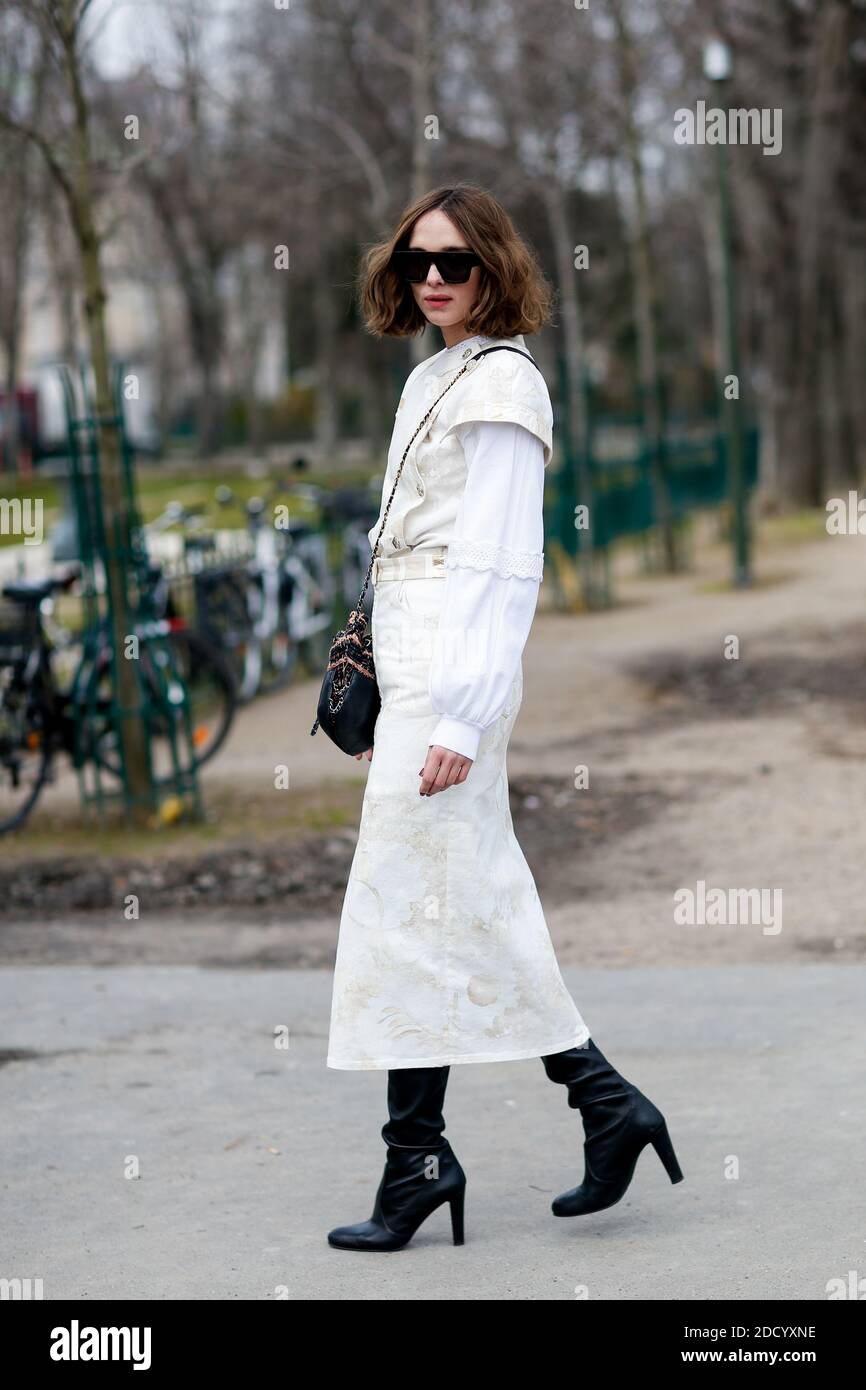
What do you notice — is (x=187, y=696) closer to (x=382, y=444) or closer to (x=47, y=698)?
(x=47, y=698)

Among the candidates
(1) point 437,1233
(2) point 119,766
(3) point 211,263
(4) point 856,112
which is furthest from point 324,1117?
(3) point 211,263

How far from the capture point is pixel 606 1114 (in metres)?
3.71

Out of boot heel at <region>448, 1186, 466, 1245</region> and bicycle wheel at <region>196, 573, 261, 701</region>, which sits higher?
bicycle wheel at <region>196, 573, 261, 701</region>

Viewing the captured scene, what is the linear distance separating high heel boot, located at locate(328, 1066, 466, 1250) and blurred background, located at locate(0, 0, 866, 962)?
64.8 inches

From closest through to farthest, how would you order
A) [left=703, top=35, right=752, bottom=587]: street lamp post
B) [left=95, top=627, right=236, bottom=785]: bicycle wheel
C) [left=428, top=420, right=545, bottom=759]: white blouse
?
[left=428, top=420, right=545, bottom=759]: white blouse < [left=95, top=627, right=236, bottom=785]: bicycle wheel < [left=703, top=35, right=752, bottom=587]: street lamp post

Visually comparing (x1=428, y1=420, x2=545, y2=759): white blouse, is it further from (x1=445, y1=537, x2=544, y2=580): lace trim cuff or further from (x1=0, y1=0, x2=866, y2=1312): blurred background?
(x1=0, y1=0, x2=866, y2=1312): blurred background

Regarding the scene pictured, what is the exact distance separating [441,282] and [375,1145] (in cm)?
201

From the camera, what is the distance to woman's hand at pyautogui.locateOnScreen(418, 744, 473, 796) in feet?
11.2

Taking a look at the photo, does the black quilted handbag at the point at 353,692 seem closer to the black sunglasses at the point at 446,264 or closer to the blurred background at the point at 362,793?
the black sunglasses at the point at 446,264

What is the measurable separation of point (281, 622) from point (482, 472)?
9047mm

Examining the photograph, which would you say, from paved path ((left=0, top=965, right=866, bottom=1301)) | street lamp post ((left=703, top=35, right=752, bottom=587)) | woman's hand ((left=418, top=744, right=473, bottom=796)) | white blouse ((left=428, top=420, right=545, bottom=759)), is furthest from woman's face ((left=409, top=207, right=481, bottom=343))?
street lamp post ((left=703, top=35, right=752, bottom=587))

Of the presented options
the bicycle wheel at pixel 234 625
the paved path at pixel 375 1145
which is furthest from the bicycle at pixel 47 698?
the bicycle wheel at pixel 234 625
